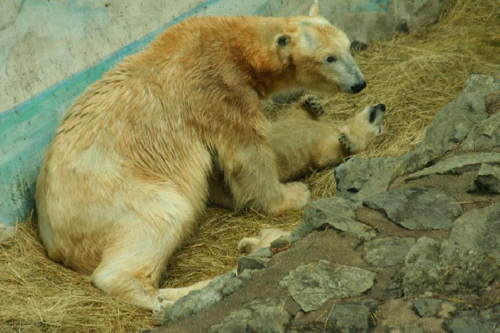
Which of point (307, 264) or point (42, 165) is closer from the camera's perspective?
point (307, 264)

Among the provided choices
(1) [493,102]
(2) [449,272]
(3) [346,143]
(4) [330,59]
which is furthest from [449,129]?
(2) [449,272]

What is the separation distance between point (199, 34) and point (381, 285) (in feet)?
9.57

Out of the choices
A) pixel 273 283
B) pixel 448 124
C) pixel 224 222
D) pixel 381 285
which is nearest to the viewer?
pixel 381 285

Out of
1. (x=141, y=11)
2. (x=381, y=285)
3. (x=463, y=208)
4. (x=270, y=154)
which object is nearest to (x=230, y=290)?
(x=381, y=285)

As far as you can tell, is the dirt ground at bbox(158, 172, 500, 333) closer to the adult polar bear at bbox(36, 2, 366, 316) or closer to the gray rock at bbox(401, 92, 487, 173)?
the gray rock at bbox(401, 92, 487, 173)

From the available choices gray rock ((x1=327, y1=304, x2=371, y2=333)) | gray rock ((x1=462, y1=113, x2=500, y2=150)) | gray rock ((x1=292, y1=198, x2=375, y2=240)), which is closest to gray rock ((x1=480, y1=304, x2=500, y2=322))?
gray rock ((x1=327, y1=304, x2=371, y2=333))

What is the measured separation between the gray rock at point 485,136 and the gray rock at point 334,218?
3.39ft

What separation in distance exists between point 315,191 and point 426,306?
293cm

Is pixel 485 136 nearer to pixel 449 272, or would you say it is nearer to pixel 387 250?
pixel 387 250

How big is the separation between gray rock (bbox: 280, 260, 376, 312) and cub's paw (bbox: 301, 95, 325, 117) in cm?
325

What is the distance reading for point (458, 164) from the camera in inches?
189

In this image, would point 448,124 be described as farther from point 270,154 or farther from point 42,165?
point 42,165

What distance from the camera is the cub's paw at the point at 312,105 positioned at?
7215 millimetres

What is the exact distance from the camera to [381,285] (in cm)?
391
